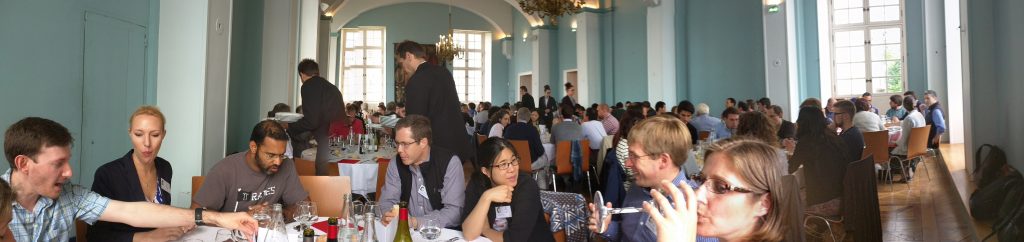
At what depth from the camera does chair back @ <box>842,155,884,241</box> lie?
360 cm

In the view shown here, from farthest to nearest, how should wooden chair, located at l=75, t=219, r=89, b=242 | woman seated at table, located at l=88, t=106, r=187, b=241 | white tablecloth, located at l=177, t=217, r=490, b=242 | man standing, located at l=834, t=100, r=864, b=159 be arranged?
man standing, located at l=834, t=100, r=864, b=159
wooden chair, located at l=75, t=219, r=89, b=242
woman seated at table, located at l=88, t=106, r=187, b=241
white tablecloth, located at l=177, t=217, r=490, b=242

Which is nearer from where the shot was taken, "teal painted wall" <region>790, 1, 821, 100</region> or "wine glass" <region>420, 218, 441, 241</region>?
"wine glass" <region>420, 218, 441, 241</region>

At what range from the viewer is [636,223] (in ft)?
7.62

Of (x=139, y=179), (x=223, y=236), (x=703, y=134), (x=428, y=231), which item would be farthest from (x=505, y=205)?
(x=703, y=134)

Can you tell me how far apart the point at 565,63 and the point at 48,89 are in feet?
45.3

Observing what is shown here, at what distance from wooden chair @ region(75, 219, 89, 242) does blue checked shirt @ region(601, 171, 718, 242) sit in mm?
2016

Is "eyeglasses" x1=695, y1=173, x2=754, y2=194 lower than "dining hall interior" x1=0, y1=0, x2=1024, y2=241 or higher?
lower

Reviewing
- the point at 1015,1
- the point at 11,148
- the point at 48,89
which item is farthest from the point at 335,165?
the point at 1015,1

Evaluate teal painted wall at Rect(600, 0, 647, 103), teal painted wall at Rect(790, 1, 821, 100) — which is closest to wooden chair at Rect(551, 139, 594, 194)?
teal painted wall at Rect(790, 1, 821, 100)

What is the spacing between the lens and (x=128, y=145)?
4863 millimetres

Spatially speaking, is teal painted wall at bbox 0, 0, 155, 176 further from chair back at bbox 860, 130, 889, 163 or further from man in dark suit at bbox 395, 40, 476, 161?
chair back at bbox 860, 130, 889, 163

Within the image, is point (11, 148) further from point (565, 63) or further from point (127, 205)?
point (565, 63)

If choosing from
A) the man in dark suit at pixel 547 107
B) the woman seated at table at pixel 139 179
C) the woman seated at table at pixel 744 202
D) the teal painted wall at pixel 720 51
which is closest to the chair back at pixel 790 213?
the woman seated at table at pixel 744 202

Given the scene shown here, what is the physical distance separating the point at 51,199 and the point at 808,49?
11.4m
